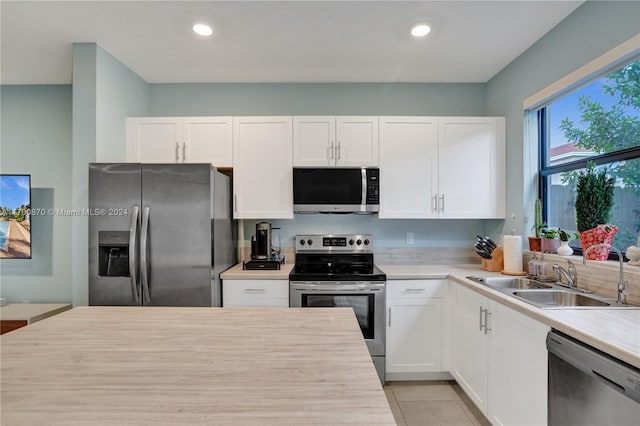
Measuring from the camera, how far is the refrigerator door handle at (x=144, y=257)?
2234mm

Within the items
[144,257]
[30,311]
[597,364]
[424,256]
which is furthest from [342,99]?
[30,311]

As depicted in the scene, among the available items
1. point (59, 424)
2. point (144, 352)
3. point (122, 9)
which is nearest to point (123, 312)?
point (144, 352)

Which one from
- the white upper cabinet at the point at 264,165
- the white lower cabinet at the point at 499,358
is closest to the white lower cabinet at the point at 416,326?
the white lower cabinet at the point at 499,358

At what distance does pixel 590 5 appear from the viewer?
1924 millimetres

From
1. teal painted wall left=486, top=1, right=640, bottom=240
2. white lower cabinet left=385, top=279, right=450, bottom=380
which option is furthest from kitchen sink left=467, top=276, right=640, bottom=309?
teal painted wall left=486, top=1, right=640, bottom=240

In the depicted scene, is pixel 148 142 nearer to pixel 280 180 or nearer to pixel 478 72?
pixel 280 180

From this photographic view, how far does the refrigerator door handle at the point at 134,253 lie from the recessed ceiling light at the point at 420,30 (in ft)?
7.75

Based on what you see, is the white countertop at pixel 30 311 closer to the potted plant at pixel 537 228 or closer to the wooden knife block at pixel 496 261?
the wooden knife block at pixel 496 261

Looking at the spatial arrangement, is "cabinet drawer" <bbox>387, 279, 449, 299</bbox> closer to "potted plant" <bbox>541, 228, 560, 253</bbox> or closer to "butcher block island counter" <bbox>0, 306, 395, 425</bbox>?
"potted plant" <bbox>541, 228, 560, 253</bbox>

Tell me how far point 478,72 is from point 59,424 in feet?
11.5

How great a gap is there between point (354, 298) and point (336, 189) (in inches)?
37.3

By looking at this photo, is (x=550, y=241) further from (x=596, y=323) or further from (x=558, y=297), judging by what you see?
(x=596, y=323)

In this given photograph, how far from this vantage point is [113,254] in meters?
2.33

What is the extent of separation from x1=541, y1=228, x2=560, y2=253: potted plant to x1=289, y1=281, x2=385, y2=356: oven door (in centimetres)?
120
